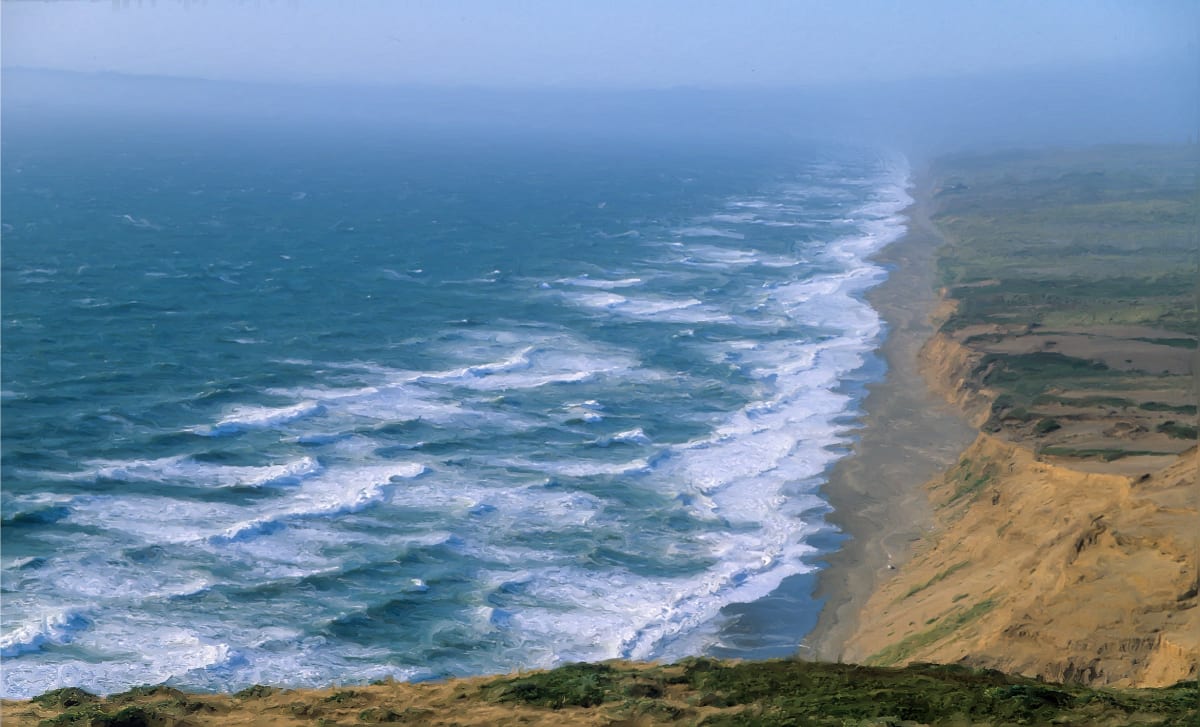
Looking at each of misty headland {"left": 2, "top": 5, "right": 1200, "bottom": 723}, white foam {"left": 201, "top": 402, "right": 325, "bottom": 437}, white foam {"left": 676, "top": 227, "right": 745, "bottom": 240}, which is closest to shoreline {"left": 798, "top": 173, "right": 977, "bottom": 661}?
misty headland {"left": 2, "top": 5, "right": 1200, "bottom": 723}

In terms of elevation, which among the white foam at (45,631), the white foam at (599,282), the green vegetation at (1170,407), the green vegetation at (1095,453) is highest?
the green vegetation at (1170,407)

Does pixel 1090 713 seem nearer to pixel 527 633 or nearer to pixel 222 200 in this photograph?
pixel 527 633

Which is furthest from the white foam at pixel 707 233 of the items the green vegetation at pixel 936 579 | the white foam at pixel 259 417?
the green vegetation at pixel 936 579

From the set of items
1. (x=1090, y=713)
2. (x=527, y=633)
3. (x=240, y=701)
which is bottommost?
(x=527, y=633)

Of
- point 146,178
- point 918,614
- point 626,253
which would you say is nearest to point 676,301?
point 626,253

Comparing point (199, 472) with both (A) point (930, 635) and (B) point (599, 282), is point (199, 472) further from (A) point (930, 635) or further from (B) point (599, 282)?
(B) point (599, 282)

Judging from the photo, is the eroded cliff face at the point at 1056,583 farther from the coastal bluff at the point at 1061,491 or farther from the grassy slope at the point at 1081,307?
the grassy slope at the point at 1081,307
